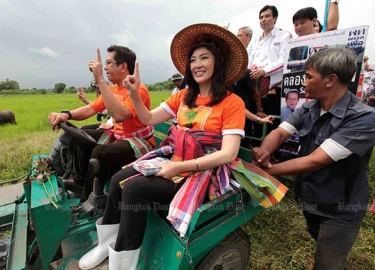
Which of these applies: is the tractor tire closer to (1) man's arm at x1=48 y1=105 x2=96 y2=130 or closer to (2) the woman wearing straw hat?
(1) man's arm at x1=48 y1=105 x2=96 y2=130

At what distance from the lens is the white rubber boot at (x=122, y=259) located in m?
1.50

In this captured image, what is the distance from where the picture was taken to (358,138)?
1.47m

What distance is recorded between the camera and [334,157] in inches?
60.0

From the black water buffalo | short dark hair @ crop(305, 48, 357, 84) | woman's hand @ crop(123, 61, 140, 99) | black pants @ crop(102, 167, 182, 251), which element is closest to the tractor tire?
woman's hand @ crop(123, 61, 140, 99)

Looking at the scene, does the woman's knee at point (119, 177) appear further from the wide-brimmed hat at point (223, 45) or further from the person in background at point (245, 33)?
the person in background at point (245, 33)

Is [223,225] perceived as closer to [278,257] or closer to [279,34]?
[278,257]

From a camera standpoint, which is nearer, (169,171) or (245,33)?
(169,171)

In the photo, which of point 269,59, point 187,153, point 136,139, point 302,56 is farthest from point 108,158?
point 269,59

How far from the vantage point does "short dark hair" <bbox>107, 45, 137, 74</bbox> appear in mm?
2475

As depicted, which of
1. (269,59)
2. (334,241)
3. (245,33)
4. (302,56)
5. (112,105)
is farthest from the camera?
(245,33)

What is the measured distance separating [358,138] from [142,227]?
1.55 m

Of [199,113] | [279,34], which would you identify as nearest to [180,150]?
[199,113]

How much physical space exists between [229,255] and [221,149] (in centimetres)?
88

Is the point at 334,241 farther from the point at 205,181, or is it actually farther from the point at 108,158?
the point at 108,158
